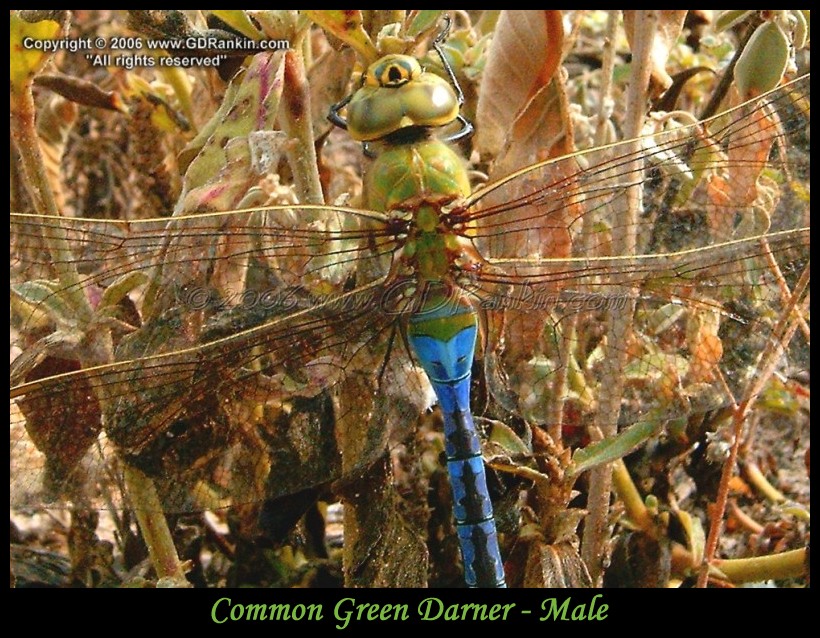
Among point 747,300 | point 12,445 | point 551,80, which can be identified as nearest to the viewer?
point 12,445

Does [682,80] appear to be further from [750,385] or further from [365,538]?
[365,538]

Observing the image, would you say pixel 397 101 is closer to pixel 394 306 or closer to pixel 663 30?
pixel 394 306

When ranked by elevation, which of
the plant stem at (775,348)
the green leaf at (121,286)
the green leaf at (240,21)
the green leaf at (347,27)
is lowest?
the plant stem at (775,348)

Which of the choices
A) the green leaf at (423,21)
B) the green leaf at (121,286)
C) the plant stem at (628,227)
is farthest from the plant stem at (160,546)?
the green leaf at (423,21)

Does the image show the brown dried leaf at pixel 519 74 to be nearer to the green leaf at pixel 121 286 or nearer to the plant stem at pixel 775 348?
the plant stem at pixel 775 348

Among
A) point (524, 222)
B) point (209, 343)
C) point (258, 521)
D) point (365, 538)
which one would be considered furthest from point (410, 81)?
point (258, 521)

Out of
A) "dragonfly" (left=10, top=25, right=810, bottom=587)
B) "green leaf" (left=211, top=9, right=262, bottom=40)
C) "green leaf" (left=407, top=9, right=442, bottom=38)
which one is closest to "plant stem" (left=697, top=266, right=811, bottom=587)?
"dragonfly" (left=10, top=25, right=810, bottom=587)

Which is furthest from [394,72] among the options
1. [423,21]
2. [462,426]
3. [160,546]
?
[160,546]
